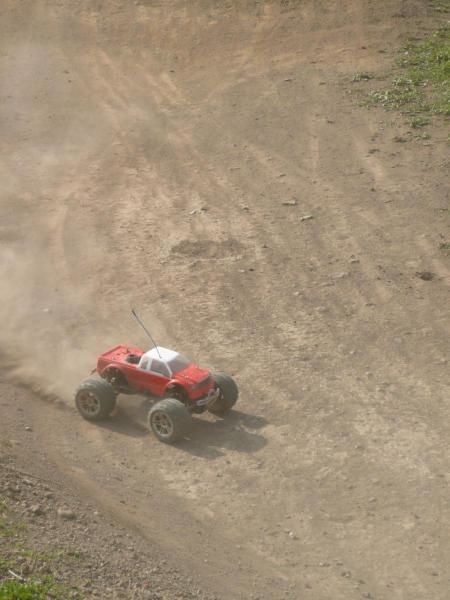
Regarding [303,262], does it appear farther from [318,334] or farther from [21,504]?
[21,504]

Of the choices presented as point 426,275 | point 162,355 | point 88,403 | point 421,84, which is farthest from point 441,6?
point 88,403

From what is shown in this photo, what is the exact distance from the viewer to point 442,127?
26703mm

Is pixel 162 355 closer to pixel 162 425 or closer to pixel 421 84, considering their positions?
pixel 162 425

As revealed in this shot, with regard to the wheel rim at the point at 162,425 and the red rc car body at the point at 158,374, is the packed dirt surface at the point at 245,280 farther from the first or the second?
the red rc car body at the point at 158,374

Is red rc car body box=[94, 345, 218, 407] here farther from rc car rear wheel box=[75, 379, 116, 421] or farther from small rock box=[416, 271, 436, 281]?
small rock box=[416, 271, 436, 281]

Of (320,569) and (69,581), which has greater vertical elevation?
(69,581)

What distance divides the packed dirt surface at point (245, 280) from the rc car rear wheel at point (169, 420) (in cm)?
28

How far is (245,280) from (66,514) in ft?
29.3

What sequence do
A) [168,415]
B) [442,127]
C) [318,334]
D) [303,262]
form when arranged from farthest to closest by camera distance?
[442,127]
[303,262]
[318,334]
[168,415]

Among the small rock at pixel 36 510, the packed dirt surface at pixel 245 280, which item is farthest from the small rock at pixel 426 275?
the small rock at pixel 36 510

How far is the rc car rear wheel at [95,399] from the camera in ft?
53.0

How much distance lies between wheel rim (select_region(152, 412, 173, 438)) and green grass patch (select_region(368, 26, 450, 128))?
14.0 meters

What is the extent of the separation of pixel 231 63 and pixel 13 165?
8595mm

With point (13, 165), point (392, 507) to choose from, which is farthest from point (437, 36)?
point (392, 507)
